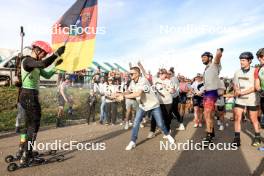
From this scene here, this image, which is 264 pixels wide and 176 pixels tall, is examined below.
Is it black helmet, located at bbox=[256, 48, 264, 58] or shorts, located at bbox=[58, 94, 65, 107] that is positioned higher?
black helmet, located at bbox=[256, 48, 264, 58]

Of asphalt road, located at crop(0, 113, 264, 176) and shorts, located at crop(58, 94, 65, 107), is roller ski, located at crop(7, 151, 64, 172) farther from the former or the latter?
shorts, located at crop(58, 94, 65, 107)

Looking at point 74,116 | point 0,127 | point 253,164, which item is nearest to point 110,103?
point 74,116

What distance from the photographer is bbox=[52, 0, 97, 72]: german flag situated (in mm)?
7297

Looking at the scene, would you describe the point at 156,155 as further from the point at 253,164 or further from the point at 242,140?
the point at 242,140

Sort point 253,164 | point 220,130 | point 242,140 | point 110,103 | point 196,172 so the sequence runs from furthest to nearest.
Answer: point 110,103
point 220,130
point 242,140
point 253,164
point 196,172

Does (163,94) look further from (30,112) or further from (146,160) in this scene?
(30,112)

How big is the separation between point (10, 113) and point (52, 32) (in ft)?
22.9

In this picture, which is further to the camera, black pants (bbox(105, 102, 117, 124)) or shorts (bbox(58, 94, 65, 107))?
black pants (bbox(105, 102, 117, 124))

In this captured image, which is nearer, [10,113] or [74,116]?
[10,113]

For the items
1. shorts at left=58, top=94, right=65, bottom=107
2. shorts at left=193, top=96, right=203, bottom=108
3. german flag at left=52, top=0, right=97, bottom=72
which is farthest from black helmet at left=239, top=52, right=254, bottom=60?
shorts at left=58, top=94, right=65, bottom=107

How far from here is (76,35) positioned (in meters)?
7.53

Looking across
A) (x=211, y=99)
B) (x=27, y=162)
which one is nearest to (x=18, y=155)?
(x=27, y=162)

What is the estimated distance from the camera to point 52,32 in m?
7.38

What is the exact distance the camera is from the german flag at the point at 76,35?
287 inches
